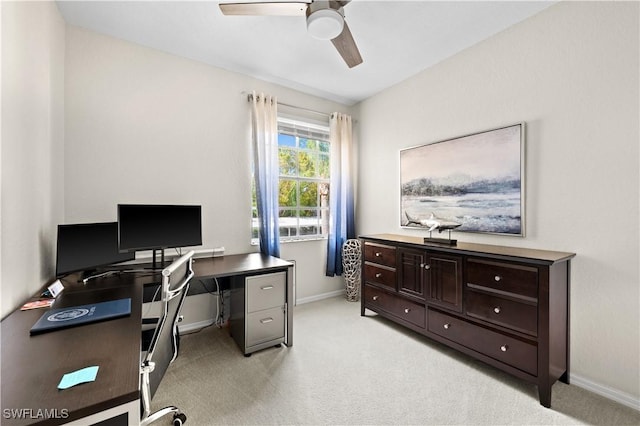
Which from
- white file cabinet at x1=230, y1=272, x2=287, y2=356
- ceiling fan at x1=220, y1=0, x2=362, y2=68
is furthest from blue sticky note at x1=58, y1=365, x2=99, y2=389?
ceiling fan at x1=220, y1=0, x2=362, y2=68

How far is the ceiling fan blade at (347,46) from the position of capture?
204cm

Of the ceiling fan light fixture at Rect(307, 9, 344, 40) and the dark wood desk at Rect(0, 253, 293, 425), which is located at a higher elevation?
the ceiling fan light fixture at Rect(307, 9, 344, 40)

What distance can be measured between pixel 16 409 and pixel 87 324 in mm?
601

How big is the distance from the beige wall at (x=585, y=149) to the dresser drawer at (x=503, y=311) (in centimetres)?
46

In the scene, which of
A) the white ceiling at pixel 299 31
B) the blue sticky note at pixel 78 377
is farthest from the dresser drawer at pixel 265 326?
the white ceiling at pixel 299 31

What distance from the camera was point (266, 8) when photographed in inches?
70.5

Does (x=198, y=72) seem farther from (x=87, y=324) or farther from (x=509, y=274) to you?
(x=509, y=274)

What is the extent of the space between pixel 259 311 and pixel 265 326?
0.51ft

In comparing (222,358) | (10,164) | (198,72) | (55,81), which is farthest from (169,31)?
(222,358)

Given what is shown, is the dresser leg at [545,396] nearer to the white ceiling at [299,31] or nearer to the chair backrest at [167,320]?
the chair backrest at [167,320]

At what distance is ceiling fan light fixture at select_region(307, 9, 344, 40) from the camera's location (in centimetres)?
177

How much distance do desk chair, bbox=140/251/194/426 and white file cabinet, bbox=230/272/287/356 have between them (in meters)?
0.79

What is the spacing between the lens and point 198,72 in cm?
292

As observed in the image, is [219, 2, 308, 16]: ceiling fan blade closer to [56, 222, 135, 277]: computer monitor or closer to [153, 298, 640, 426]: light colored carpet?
[56, 222, 135, 277]: computer monitor
